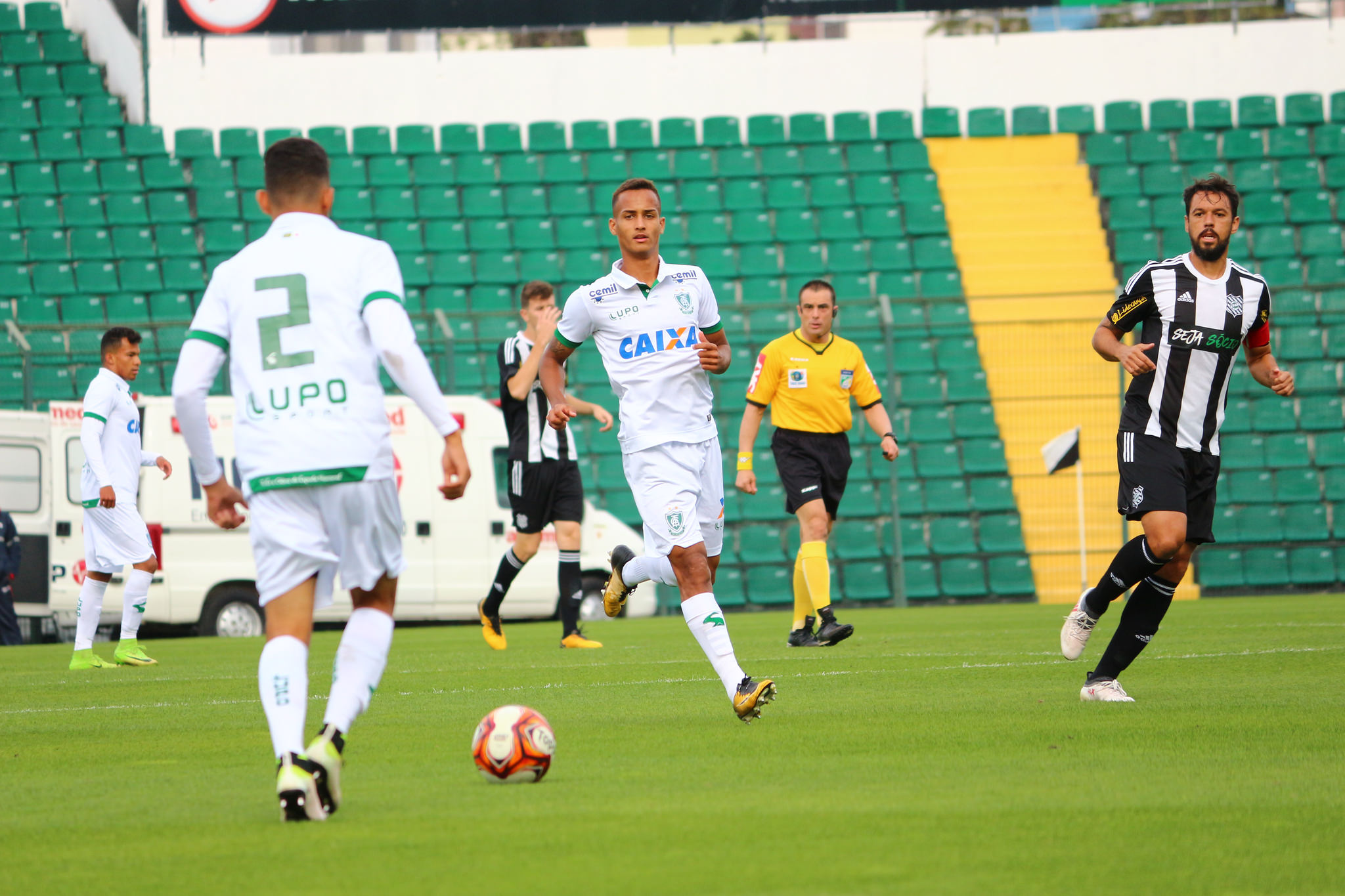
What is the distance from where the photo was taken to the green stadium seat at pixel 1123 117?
2552cm

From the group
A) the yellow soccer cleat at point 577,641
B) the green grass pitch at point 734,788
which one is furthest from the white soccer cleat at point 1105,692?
the yellow soccer cleat at point 577,641

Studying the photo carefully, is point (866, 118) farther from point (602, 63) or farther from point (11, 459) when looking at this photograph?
point (11, 459)

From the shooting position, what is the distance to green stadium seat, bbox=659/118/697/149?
2483 cm

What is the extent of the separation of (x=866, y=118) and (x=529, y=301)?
50.2 feet

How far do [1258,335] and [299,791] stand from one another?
16.3 ft

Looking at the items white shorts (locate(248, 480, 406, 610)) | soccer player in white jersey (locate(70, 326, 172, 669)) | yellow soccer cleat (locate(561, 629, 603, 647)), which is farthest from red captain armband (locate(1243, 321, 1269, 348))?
soccer player in white jersey (locate(70, 326, 172, 669))

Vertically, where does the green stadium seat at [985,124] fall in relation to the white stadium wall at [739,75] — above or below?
below

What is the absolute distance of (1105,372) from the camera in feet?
63.7

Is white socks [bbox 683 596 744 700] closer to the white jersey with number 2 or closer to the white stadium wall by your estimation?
the white jersey with number 2

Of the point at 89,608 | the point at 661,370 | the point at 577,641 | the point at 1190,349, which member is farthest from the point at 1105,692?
the point at 89,608

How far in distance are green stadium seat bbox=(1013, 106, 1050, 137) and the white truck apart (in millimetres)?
11884

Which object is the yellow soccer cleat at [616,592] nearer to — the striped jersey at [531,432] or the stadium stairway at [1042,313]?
the striped jersey at [531,432]

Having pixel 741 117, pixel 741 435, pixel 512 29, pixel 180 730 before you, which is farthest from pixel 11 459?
pixel 741 117

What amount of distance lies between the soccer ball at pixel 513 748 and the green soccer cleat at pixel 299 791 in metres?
0.80
